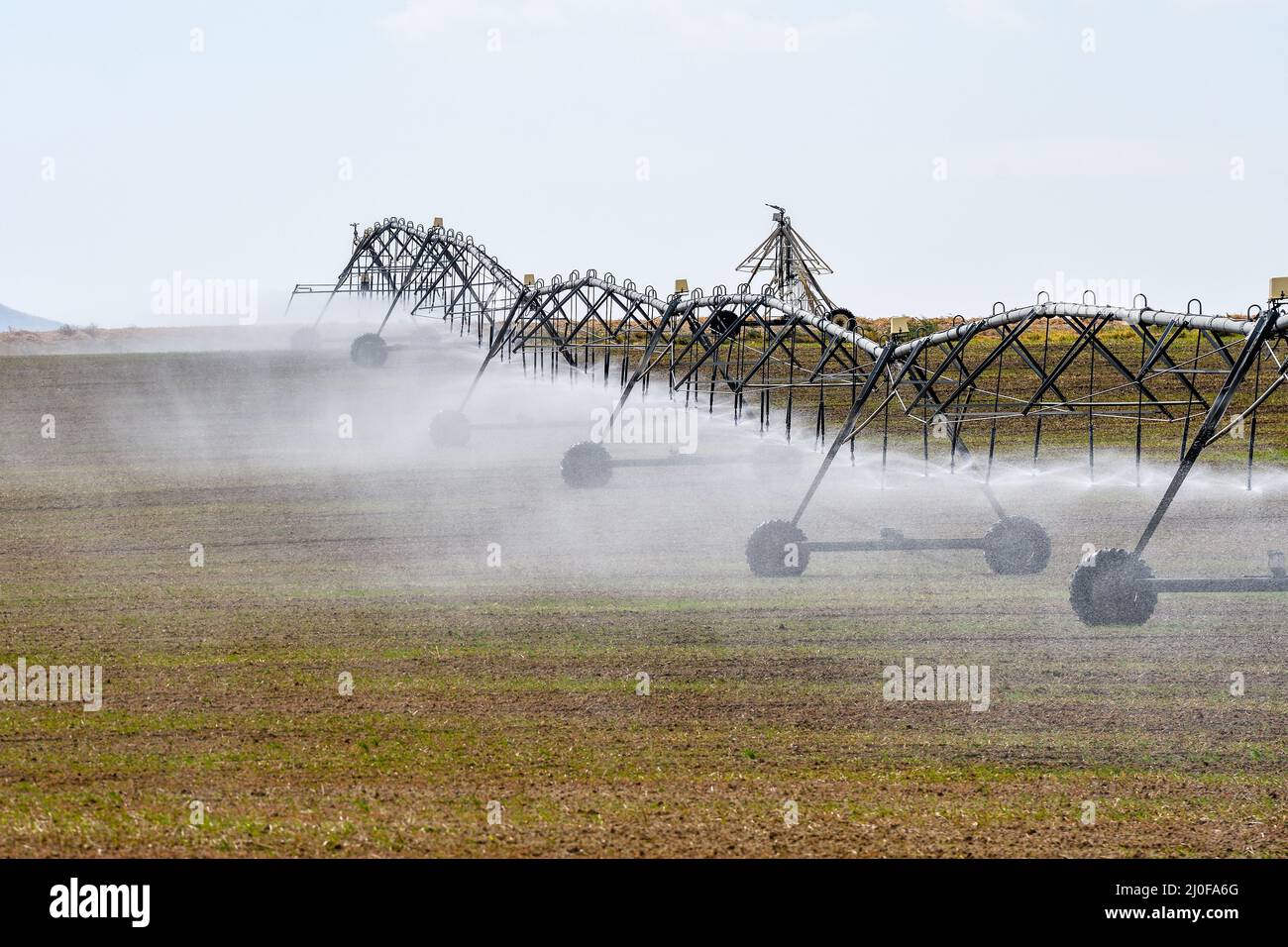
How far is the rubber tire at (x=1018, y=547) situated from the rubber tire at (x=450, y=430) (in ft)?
63.9

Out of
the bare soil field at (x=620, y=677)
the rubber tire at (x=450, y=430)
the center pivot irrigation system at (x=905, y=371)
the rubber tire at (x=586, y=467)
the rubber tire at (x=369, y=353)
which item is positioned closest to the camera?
the bare soil field at (x=620, y=677)

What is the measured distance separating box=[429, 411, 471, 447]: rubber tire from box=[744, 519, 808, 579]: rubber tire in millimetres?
17839

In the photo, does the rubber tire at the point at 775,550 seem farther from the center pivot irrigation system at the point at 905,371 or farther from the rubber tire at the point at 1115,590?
the rubber tire at the point at 1115,590

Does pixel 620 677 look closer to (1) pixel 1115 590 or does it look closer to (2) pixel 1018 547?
(1) pixel 1115 590

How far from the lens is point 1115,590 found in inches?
687

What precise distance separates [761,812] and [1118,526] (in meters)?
15.9

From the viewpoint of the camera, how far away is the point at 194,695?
15758 millimetres

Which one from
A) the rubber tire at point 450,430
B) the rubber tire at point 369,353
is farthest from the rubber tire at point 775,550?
the rubber tire at point 369,353

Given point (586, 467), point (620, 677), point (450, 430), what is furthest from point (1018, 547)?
point (450, 430)

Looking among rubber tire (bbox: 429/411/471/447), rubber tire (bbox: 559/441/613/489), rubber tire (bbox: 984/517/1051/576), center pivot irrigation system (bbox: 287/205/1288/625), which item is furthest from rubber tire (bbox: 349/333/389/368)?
rubber tire (bbox: 984/517/1051/576)

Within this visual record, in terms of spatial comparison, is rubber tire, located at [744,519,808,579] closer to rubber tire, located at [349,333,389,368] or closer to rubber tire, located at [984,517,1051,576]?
rubber tire, located at [984,517,1051,576]

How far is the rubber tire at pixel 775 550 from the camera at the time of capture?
2191 centimetres

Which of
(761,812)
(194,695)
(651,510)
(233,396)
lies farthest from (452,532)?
(233,396)

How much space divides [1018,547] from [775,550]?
3.60 m
